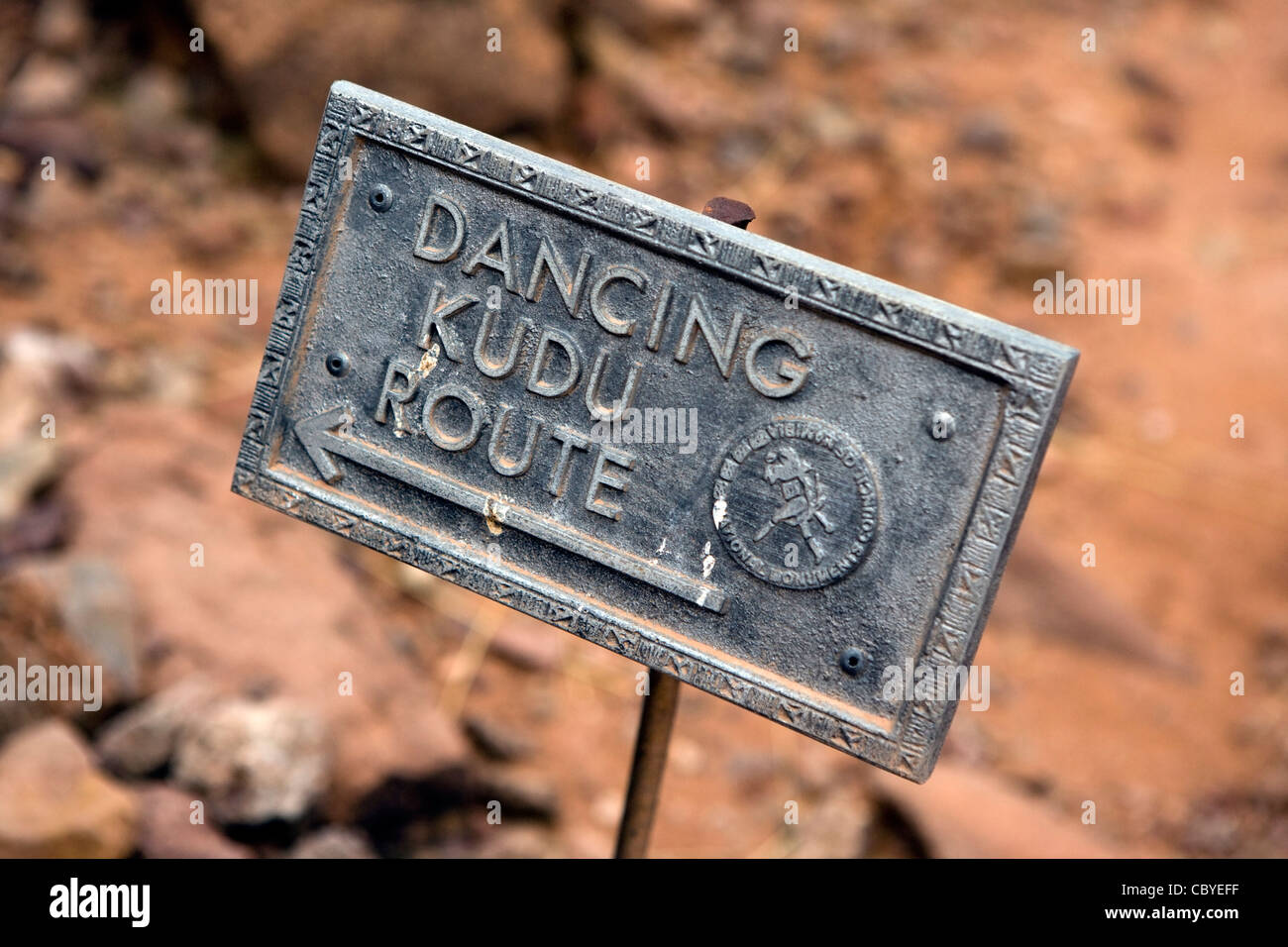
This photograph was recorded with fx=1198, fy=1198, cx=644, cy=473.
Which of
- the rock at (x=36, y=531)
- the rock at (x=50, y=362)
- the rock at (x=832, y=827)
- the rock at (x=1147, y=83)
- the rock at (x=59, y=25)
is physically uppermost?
the rock at (x=1147, y=83)

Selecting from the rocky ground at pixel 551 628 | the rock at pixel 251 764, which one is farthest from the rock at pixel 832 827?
the rock at pixel 251 764

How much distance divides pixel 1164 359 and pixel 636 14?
12.5 feet

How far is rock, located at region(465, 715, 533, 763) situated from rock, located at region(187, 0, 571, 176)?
3525 mm

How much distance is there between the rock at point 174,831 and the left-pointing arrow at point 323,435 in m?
1.25

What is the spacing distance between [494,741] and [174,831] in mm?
1317

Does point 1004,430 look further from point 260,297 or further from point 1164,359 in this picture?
point 1164,359

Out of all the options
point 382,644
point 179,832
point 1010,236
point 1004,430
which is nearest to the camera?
point 1004,430

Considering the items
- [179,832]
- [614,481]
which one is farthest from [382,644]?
[614,481]

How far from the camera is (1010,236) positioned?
24.1ft

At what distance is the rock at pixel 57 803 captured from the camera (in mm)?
2908

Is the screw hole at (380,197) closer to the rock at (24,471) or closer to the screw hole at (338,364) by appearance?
the screw hole at (338,364)

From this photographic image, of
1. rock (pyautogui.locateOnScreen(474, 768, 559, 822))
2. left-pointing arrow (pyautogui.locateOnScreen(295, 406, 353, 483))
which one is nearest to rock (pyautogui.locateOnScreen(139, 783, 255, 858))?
rock (pyautogui.locateOnScreen(474, 768, 559, 822))

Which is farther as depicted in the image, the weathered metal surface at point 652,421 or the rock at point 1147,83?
the rock at point 1147,83

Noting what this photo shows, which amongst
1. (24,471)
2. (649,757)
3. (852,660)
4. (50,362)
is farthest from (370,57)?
(852,660)
